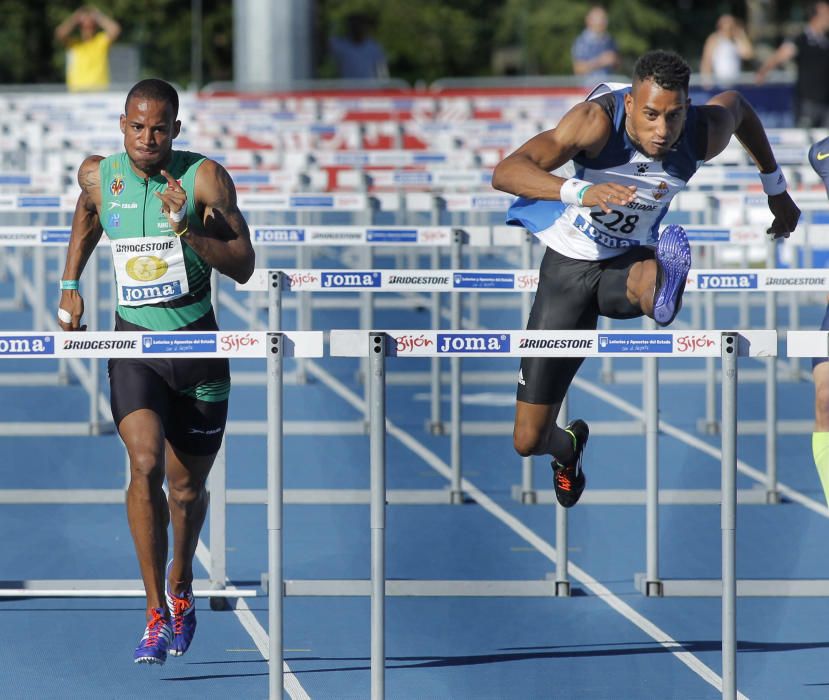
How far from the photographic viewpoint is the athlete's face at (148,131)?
21.5ft

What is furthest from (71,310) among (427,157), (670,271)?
(427,157)

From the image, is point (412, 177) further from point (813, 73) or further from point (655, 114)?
point (813, 73)

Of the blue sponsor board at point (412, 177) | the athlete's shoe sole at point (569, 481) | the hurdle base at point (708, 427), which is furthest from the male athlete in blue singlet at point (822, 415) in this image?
the blue sponsor board at point (412, 177)

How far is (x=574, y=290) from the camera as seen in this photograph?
753cm

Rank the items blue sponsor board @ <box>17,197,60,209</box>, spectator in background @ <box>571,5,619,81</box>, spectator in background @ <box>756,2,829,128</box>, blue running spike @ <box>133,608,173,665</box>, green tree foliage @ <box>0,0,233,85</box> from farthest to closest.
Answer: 1. green tree foliage @ <box>0,0,233,85</box>
2. spectator in background @ <box>571,5,619,81</box>
3. spectator in background @ <box>756,2,829,128</box>
4. blue sponsor board @ <box>17,197,60,209</box>
5. blue running spike @ <box>133,608,173,665</box>

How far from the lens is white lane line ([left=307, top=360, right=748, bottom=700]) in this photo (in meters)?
7.23

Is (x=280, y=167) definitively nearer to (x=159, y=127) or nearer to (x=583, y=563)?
(x=583, y=563)

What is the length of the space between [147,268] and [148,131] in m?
0.48

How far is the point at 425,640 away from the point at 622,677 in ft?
2.95

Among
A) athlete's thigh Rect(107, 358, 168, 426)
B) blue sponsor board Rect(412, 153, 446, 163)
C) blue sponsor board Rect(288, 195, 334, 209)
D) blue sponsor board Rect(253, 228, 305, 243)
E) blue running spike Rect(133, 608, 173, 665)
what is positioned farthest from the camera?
blue sponsor board Rect(412, 153, 446, 163)

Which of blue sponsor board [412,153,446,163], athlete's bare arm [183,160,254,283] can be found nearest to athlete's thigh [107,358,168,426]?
athlete's bare arm [183,160,254,283]

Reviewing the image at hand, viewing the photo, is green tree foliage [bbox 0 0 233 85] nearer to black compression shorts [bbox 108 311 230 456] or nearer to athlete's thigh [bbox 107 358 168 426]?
black compression shorts [bbox 108 311 230 456]

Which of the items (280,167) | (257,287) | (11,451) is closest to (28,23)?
(280,167)

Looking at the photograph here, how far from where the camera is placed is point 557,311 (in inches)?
298
